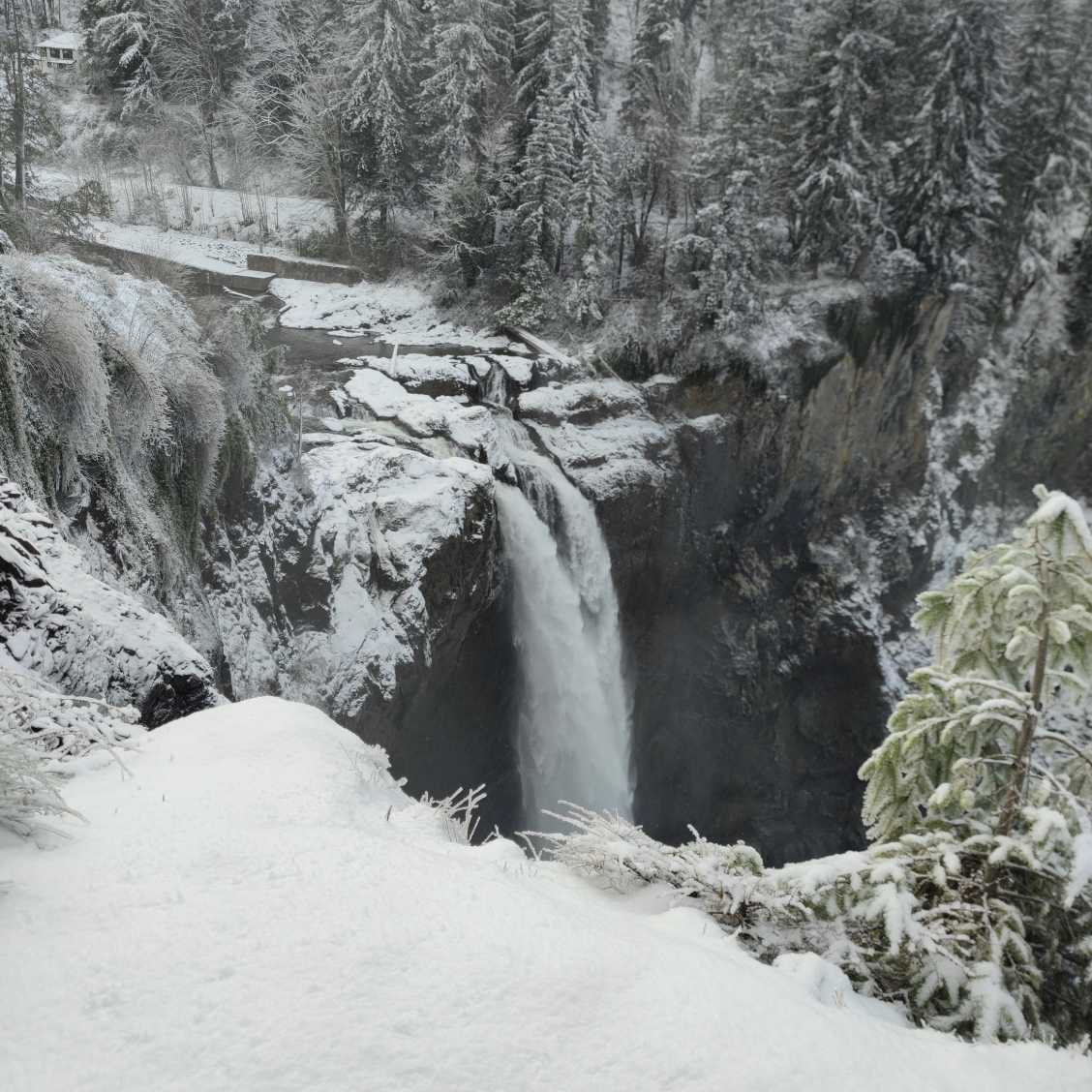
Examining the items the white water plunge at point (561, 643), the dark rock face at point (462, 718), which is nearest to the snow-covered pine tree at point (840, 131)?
the white water plunge at point (561, 643)

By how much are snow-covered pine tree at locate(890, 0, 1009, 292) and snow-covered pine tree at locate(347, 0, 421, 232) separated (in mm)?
14518

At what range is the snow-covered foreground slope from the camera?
1427mm

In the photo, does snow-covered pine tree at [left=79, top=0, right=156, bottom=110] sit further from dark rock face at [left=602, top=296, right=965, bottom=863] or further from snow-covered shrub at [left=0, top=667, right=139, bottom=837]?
snow-covered shrub at [left=0, top=667, right=139, bottom=837]

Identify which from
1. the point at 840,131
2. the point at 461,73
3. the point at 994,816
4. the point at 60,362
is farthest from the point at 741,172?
the point at 994,816

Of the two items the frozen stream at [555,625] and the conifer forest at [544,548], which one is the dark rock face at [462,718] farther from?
the frozen stream at [555,625]

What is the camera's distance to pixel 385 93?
20469 millimetres

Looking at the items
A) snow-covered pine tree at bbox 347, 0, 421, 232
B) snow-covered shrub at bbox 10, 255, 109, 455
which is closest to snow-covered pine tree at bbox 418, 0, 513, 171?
snow-covered pine tree at bbox 347, 0, 421, 232

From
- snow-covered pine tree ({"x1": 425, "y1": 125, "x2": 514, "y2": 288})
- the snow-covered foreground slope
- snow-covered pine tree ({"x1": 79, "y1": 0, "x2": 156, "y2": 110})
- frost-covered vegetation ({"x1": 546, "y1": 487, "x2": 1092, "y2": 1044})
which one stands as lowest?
frost-covered vegetation ({"x1": 546, "y1": 487, "x2": 1092, "y2": 1044})

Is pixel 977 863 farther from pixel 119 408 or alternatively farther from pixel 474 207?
pixel 474 207

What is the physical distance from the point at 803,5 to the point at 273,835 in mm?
28585

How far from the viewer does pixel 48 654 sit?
369 cm

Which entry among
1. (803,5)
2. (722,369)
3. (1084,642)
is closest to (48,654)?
(1084,642)

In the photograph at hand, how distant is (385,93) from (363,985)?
2435 centimetres

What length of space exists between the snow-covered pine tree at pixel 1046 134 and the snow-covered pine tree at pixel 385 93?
1743cm
